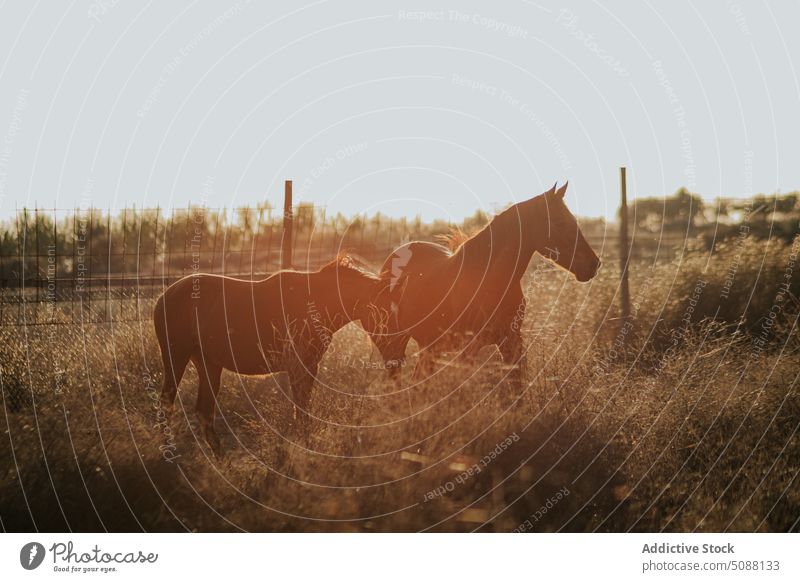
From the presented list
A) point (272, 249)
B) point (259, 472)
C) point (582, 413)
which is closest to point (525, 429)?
point (582, 413)

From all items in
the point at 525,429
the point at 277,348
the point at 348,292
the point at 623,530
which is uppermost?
the point at 348,292

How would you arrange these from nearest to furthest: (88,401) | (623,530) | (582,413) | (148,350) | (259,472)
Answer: (623,530), (259,472), (582,413), (88,401), (148,350)

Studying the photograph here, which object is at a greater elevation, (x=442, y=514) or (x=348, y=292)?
(x=348, y=292)

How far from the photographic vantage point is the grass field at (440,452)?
19.7ft

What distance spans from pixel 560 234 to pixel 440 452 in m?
2.80

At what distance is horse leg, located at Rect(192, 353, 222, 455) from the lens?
7207 mm

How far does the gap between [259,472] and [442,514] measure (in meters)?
1.64

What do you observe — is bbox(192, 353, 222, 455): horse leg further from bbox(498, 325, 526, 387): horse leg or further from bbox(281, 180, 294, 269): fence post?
Result: bbox(281, 180, 294, 269): fence post

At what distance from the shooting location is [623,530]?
5.86 meters

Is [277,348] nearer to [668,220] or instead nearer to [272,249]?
[272,249]

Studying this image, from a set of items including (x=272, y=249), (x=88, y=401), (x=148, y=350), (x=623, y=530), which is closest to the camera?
(x=623, y=530)

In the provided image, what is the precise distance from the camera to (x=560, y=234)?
26.1ft

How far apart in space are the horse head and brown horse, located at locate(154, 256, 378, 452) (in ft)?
6.52

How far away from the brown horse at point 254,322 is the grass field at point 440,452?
0.34 metres
